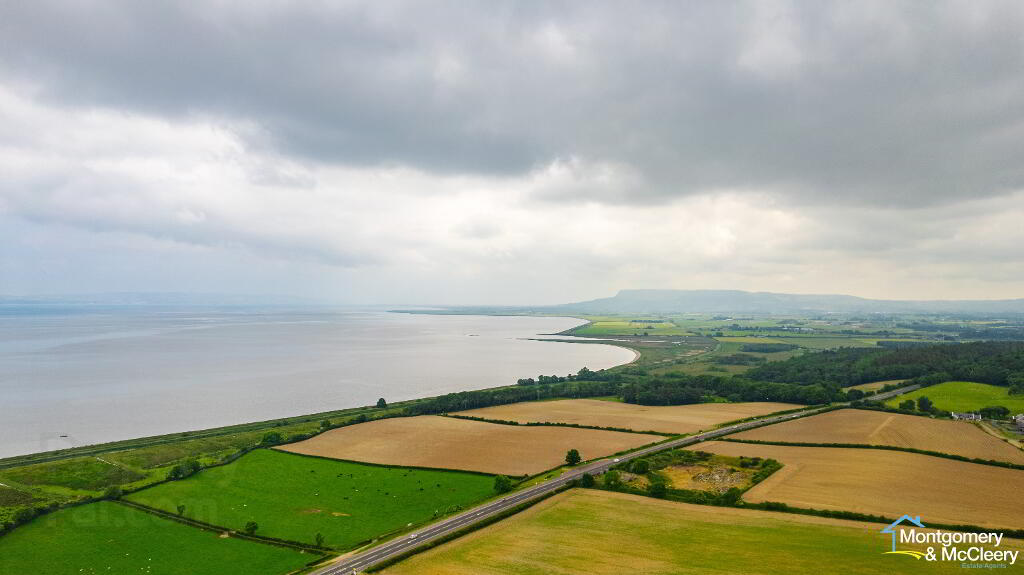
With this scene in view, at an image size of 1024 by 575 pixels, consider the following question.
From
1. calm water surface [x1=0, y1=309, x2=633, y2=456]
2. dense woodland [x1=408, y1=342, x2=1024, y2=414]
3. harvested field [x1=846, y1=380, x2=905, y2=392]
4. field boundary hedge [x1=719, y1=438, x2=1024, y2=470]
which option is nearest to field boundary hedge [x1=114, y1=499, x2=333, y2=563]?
calm water surface [x1=0, y1=309, x2=633, y2=456]

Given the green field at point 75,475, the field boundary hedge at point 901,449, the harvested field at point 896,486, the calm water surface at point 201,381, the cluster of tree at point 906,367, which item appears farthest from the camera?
the cluster of tree at point 906,367

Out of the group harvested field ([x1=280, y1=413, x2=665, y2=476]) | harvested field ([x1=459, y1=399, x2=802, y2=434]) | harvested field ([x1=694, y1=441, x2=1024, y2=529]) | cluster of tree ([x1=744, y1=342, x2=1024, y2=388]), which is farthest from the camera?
cluster of tree ([x1=744, y1=342, x2=1024, y2=388])

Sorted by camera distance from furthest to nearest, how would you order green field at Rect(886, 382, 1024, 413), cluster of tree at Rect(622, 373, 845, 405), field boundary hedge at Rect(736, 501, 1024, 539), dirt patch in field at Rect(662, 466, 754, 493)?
cluster of tree at Rect(622, 373, 845, 405), green field at Rect(886, 382, 1024, 413), dirt patch in field at Rect(662, 466, 754, 493), field boundary hedge at Rect(736, 501, 1024, 539)

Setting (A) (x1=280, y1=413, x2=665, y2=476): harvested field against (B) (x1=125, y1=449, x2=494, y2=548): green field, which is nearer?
(B) (x1=125, y1=449, x2=494, y2=548): green field

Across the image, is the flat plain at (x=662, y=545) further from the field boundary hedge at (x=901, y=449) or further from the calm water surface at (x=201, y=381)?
the calm water surface at (x=201, y=381)

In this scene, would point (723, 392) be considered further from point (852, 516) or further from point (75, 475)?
point (75, 475)

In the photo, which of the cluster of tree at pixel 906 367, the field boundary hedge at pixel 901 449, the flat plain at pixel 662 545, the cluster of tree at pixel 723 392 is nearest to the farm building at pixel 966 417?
the cluster of tree at pixel 723 392

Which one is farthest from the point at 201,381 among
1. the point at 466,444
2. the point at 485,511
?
the point at 485,511

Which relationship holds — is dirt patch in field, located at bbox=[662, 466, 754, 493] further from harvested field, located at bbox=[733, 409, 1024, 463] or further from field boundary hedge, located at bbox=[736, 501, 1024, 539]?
harvested field, located at bbox=[733, 409, 1024, 463]
